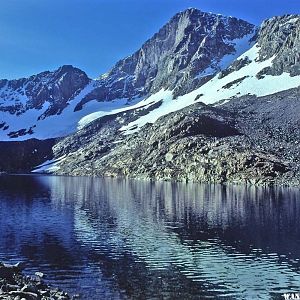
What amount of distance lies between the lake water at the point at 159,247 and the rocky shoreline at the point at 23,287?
1536 mm

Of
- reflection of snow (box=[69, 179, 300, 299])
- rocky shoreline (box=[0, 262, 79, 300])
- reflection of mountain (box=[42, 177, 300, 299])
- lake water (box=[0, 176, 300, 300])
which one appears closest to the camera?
rocky shoreline (box=[0, 262, 79, 300])

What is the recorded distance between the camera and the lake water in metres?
37.8

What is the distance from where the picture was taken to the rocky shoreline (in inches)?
1233

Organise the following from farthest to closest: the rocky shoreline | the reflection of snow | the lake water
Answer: the reflection of snow < the lake water < the rocky shoreline

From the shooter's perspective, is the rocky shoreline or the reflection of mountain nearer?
the rocky shoreline

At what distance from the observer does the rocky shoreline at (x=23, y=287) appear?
3131cm

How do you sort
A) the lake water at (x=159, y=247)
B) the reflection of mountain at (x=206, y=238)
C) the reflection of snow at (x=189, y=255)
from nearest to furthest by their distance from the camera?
1. the lake water at (x=159, y=247)
2. the reflection of snow at (x=189, y=255)
3. the reflection of mountain at (x=206, y=238)

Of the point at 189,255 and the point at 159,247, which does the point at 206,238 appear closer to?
the point at 159,247

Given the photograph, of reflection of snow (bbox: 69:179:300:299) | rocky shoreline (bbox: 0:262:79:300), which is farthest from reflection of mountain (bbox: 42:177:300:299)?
rocky shoreline (bbox: 0:262:79:300)

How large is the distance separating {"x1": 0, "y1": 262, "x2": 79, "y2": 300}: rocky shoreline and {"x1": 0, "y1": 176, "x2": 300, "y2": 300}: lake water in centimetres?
154

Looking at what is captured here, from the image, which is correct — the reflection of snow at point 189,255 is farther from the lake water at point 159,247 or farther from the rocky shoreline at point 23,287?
the rocky shoreline at point 23,287

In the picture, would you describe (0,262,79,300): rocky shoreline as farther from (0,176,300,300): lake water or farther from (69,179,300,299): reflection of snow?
(69,179,300,299): reflection of snow

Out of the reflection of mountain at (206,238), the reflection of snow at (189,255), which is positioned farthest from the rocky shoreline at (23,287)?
the reflection of snow at (189,255)

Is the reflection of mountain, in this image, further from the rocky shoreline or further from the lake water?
the rocky shoreline
